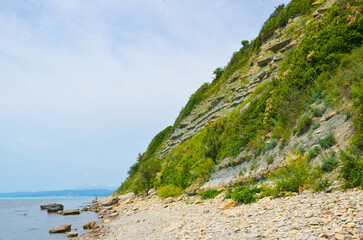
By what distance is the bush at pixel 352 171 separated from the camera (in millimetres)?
6933

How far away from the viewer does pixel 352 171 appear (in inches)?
285

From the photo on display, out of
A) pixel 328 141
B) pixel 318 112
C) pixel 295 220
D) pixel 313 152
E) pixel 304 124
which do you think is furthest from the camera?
pixel 304 124

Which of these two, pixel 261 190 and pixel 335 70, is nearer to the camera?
pixel 261 190

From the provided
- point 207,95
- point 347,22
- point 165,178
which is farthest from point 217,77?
point 347,22

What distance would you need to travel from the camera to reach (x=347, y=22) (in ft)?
50.5

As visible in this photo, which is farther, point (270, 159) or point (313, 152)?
point (270, 159)

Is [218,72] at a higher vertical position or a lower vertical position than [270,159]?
higher

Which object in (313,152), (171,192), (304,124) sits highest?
(304,124)

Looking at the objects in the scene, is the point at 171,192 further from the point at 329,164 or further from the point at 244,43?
the point at 244,43

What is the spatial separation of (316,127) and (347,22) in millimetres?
8403

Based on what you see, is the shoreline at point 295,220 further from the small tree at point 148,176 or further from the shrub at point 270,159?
the small tree at point 148,176

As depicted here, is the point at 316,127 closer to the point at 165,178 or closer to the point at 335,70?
the point at 335,70

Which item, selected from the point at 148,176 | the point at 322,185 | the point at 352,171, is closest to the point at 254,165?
the point at 322,185

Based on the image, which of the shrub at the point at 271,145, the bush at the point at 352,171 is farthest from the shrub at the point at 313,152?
the shrub at the point at 271,145
